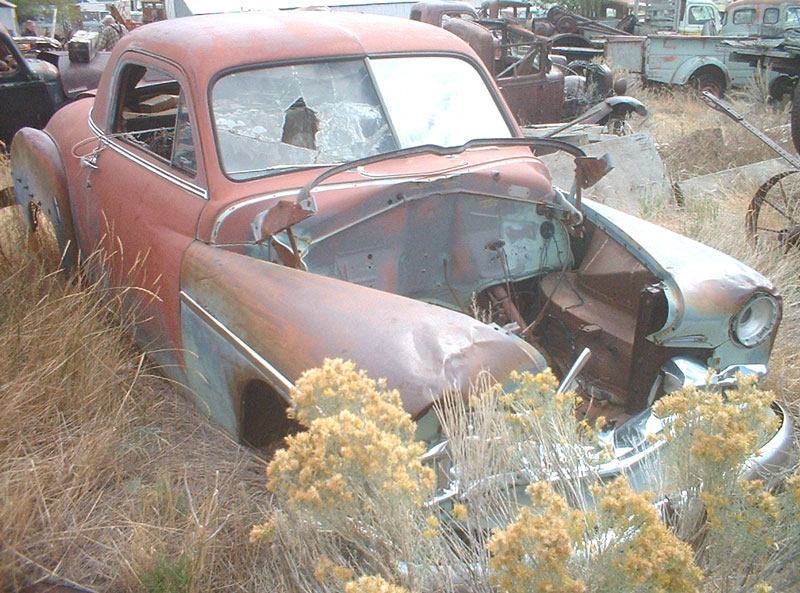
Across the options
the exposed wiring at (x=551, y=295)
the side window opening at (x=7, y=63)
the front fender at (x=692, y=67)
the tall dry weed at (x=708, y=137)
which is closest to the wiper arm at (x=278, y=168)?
the exposed wiring at (x=551, y=295)

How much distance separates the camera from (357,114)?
11.1 ft

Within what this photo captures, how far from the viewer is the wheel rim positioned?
493cm

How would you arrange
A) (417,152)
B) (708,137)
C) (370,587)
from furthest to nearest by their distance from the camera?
(708,137)
(417,152)
(370,587)

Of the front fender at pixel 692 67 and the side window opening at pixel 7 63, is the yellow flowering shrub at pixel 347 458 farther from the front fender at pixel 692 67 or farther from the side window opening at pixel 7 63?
the front fender at pixel 692 67

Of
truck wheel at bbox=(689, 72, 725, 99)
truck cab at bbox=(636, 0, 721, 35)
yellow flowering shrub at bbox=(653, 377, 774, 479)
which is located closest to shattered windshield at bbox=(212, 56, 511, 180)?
yellow flowering shrub at bbox=(653, 377, 774, 479)

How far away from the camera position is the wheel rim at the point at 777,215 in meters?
4.93

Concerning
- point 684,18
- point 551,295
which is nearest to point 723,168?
point 551,295

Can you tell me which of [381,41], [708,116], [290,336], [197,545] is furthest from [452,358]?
[708,116]

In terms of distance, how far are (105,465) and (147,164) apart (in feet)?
4.75

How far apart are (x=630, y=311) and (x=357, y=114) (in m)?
1.47

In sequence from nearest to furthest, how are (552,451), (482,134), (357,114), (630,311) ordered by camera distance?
(552,451) < (630,311) < (357,114) < (482,134)

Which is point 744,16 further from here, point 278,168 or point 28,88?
point 278,168

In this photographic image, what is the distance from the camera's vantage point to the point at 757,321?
9.43ft

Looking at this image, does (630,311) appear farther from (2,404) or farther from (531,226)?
(2,404)
